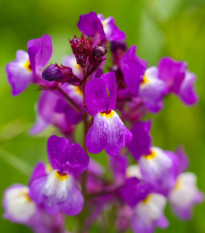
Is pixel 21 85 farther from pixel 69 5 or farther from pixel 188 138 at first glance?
pixel 69 5

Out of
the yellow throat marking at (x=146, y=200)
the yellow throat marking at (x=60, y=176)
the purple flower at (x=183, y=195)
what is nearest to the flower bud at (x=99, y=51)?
the yellow throat marking at (x=60, y=176)

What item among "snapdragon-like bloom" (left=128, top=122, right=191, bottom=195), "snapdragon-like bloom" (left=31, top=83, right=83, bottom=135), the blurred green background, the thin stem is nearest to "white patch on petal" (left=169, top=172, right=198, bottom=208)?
"snapdragon-like bloom" (left=128, top=122, right=191, bottom=195)

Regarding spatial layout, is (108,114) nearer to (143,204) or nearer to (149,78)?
(149,78)

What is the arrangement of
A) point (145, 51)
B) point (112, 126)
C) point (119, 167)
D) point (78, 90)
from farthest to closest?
1. point (145, 51)
2. point (119, 167)
3. point (78, 90)
4. point (112, 126)

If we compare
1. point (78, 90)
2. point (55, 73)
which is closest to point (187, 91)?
point (78, 90)

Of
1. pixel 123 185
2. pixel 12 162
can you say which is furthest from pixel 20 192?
pixel 123 185
